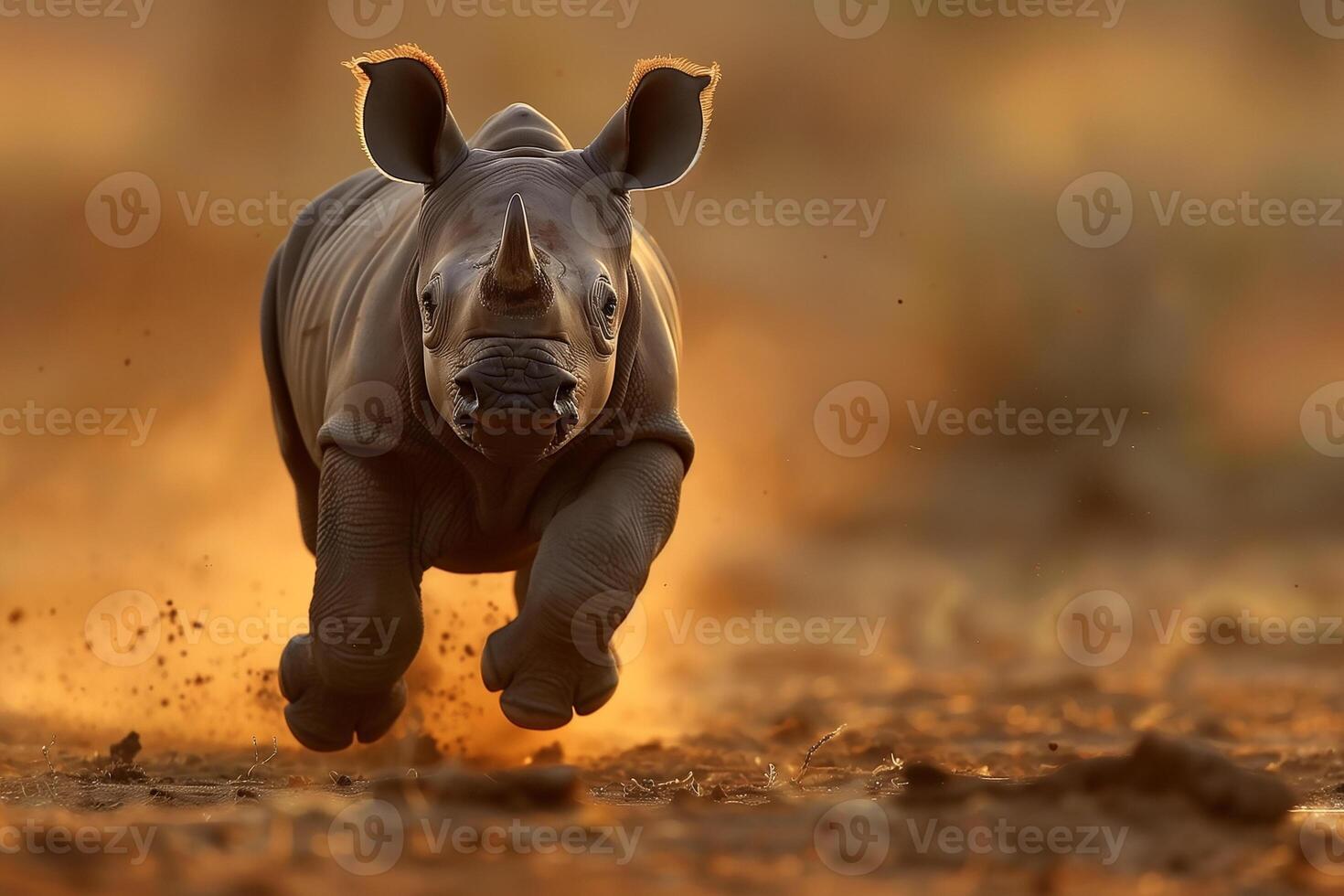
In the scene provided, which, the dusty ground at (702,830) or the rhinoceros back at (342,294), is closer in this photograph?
the dusty ground at (702,830)

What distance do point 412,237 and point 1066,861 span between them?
11.2 feet

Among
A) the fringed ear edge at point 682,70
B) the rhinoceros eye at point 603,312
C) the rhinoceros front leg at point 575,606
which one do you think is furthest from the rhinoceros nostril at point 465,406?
the fringed ear edge at point 682,70

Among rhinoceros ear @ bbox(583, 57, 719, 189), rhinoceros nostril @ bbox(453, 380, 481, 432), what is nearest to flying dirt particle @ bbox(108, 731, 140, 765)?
rhinoceros nostril @ bbox(453, 380, 481, 432)

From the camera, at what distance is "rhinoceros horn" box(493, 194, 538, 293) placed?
5.57 meters

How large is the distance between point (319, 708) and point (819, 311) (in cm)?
711

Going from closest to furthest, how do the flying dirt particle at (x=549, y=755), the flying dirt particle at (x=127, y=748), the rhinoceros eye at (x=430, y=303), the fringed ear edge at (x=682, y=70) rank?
the rhinoceros eye at (x=430, y=303) → the fringed ear edge at (x=682, y=70) → the flying dirt particle at (x=127, y=748) → the flying dirt particle at (x=549, y=755)

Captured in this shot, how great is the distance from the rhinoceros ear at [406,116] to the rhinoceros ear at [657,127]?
1.75 ft

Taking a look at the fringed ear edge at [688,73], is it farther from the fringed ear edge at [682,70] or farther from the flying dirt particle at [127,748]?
the flying dirt particle at [127,748]

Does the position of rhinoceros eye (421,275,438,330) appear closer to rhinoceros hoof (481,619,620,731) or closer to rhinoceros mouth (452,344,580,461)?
rhinoceros mouth (452,344,580,461)

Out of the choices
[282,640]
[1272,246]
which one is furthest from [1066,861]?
[1272,246]

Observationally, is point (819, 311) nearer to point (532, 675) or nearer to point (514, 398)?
point (532, 675)

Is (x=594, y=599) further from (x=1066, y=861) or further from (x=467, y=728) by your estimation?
(x=467, y=728)

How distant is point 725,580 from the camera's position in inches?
→ 474

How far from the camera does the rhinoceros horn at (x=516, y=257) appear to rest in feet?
18.3
